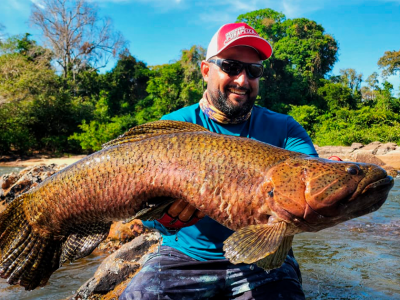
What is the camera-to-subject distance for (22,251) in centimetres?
241

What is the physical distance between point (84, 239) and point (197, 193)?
3.13ft

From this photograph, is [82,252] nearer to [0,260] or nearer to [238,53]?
[0,260]

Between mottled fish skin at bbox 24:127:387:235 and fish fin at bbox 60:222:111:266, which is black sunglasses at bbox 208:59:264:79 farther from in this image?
fish fin at bbox 60:222:111:266

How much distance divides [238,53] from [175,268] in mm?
1896

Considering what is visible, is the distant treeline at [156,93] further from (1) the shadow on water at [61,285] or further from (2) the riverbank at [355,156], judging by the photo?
(1) the shadow on water at [61,285]

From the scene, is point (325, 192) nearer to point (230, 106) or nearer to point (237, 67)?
point (230, 106)

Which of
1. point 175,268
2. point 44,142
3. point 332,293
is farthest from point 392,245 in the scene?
point 44,142

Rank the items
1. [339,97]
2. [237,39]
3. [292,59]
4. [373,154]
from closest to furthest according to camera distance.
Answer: [237,39]
[373,154]
[339,97]
[292,59]

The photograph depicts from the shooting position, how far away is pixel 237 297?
8.43 ft

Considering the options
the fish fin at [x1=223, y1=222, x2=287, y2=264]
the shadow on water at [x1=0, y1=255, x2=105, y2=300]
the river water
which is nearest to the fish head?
the fish fin at [x1=223, y1=222, x2=287, y2=264]

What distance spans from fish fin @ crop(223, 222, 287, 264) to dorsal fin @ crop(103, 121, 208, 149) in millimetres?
761

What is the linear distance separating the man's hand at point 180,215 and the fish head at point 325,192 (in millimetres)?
513

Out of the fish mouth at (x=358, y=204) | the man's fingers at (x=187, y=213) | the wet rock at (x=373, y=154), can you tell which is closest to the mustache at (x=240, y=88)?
the man's fingers at (x=187, y=213)

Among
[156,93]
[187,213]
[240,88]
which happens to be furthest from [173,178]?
[156,93]
